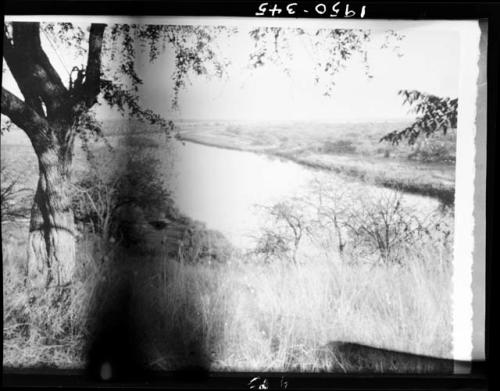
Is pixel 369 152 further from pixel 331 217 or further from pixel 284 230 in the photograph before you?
pixel 284 230

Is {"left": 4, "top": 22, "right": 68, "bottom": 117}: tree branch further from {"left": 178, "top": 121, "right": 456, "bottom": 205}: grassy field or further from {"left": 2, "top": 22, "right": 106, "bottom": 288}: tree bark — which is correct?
{"left": 178, "top": 121, "right": 456, "bottom": 205}: grassy field

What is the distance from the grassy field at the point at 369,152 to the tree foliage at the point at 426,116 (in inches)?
1.1

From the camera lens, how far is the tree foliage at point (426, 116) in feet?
6.97

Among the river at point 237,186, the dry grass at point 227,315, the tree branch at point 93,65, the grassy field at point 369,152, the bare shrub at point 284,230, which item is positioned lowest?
the dry grass at point 227,315

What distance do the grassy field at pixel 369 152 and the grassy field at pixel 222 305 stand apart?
0.24 metres

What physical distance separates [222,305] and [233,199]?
45 cm

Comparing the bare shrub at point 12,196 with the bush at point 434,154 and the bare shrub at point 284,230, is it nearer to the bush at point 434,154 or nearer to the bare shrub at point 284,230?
the bare shrub at point 284,230

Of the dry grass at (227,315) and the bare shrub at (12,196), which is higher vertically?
the bare shrub at (12,196)

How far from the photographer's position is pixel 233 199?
212 cm

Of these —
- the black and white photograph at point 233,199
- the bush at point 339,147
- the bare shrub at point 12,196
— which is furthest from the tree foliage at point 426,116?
the bare shrub at point 12,196

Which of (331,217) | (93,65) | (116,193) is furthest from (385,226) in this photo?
(93,65)

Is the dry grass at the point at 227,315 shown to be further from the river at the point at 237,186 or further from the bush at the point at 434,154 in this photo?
the bush at the point at 434,154

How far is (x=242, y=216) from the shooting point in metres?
2.12

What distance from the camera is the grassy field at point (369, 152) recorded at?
2.13 meters
